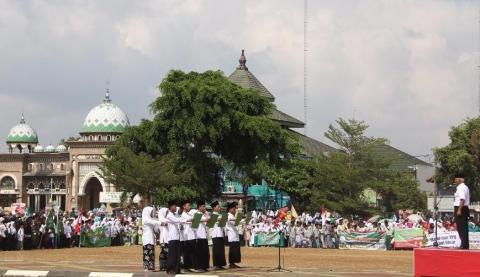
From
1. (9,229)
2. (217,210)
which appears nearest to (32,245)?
(9,229)

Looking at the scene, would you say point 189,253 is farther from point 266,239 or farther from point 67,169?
point 67,169

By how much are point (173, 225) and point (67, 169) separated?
4059 inches

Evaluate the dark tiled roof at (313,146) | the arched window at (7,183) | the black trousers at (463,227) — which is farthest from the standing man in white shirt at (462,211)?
the arched window at (7,183)

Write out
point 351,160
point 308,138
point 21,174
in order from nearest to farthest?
point 351,160 → point 308,138 → point 21,174

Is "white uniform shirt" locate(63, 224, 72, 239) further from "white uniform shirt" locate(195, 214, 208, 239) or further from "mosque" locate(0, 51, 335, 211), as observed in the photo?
"mosque" locate(0, 51, 335, 211)

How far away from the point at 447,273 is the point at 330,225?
29.0 m

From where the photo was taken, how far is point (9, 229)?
42219 mm

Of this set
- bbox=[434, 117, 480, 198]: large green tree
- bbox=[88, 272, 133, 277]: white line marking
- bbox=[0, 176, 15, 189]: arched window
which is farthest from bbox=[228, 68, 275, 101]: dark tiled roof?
bbox=[88, 272, 133, 277]: white line marking

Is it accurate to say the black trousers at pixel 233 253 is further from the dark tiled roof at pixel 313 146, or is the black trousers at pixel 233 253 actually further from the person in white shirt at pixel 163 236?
the dark tiled roof at pixel 313 146

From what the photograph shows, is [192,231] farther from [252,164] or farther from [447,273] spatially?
[252,164]

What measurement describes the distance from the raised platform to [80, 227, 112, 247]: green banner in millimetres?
29383

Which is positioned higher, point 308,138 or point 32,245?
point 308,138

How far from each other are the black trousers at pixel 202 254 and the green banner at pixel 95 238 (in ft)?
76.2

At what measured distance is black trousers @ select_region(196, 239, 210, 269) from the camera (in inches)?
978
